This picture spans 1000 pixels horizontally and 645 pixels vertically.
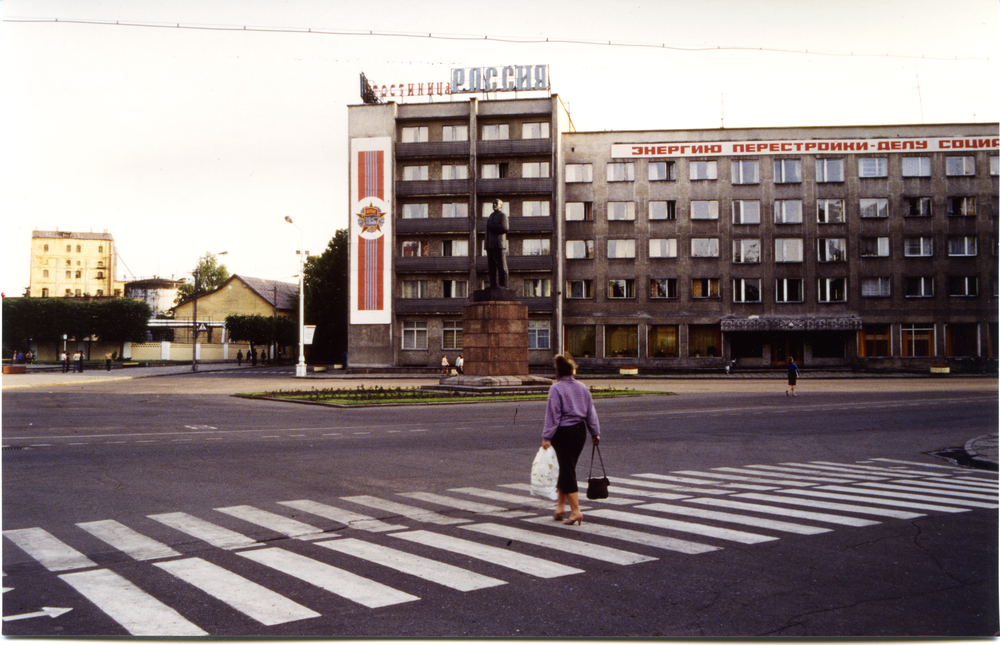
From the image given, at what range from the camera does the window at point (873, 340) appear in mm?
54656

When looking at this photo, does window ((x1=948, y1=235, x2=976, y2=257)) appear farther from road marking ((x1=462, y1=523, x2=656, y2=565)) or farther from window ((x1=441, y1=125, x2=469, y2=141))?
road marking ((x1=462, y1=523, x2=656, y2=565))

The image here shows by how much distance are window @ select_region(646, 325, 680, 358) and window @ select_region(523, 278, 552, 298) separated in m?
7.68

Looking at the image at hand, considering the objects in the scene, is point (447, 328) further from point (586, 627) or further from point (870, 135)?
point (586, 627)

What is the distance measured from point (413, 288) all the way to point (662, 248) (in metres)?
17.9

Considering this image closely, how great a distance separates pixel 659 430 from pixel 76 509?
12322mm

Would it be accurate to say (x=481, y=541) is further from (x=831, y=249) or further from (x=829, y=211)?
(x=829, y=211)

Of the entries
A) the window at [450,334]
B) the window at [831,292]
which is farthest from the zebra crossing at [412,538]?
the window at [831,292]

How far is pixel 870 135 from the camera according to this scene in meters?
54.7

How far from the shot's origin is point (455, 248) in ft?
190

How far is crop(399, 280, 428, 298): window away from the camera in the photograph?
191ft

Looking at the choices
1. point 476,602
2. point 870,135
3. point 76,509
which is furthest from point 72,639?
point 870,135

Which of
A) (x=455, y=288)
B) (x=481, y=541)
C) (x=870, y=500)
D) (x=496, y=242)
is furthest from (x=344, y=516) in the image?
(x=455, y=288)

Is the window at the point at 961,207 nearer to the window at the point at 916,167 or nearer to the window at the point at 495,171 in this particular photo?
the window at the point at 916,167

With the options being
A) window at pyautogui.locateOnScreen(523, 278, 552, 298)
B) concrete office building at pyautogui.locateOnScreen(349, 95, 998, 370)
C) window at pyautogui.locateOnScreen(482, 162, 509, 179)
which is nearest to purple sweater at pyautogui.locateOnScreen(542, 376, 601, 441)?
concrete office building at pyautogui.locateOnScreen(349, 95, 998, 370)
